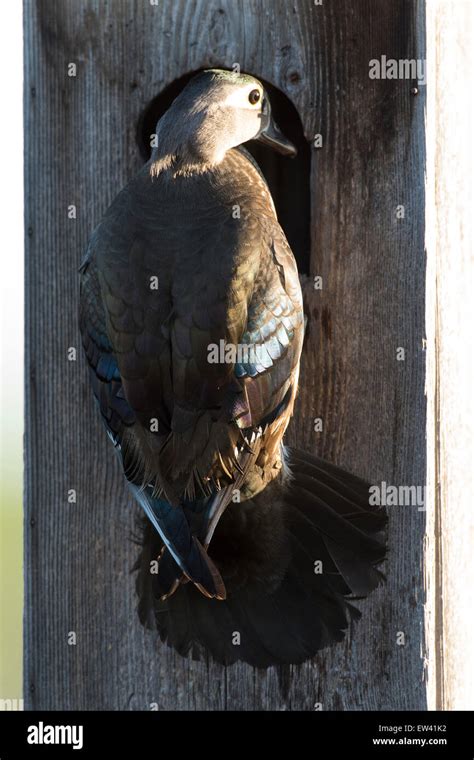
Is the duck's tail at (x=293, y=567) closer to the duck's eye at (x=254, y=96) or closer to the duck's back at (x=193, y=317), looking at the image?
the duck's back at (x=193, y=317)

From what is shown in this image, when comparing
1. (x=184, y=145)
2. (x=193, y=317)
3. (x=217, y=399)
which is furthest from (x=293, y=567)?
(x=184, y=145)

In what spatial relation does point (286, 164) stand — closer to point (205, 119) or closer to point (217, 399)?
point (205, 119)

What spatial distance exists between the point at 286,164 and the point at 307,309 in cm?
48

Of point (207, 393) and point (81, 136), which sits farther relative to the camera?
point (81, 136)

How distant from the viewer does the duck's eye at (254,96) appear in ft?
9.50

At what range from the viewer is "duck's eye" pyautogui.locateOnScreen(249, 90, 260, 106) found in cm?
290

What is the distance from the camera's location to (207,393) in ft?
8.50

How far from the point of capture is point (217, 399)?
2598 mm

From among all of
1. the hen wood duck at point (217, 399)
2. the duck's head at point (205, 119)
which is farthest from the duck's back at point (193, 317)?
the duck's head at point (205, 119)
